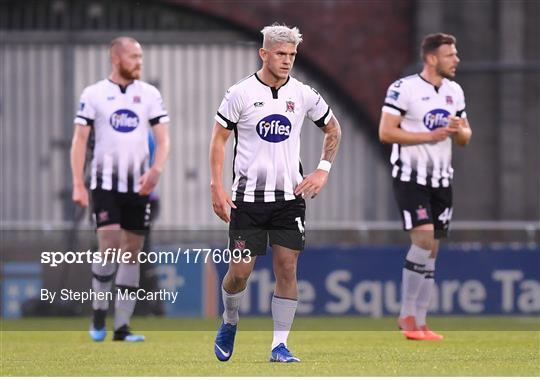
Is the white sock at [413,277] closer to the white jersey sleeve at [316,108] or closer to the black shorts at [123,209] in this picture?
the black shorts at [123,209]

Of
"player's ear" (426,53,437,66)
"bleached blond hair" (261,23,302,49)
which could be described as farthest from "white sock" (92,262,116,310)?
"bleached blond hair" (261,23,302,49)

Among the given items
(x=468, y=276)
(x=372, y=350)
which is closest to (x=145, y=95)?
(x=372, y=350)

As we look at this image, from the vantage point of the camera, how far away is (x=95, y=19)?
1931 cm

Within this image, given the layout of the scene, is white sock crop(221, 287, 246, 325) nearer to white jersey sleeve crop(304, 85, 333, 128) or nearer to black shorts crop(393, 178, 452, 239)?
white jersey sleeve crop(304, 85, 333, 128)

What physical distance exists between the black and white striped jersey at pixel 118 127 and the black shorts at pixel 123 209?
0.05 meters

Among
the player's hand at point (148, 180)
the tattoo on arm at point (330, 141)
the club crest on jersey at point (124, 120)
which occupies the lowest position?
the player's hand at point (148, 180)

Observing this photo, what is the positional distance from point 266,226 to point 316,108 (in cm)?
76

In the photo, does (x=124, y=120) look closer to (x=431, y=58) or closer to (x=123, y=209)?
(x=123, y=209)

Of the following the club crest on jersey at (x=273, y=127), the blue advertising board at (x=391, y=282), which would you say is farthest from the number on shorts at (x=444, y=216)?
the blue advertising board at (x=391, y=282)

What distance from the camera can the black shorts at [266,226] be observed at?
8.80 metres

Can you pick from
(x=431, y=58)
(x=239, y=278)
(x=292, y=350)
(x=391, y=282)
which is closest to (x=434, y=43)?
(x=431, y=58)

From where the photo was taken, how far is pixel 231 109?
8.80 m

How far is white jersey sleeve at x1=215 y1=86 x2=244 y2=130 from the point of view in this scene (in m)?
8.80

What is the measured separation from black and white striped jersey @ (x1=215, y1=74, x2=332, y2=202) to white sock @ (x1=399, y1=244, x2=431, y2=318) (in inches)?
103
